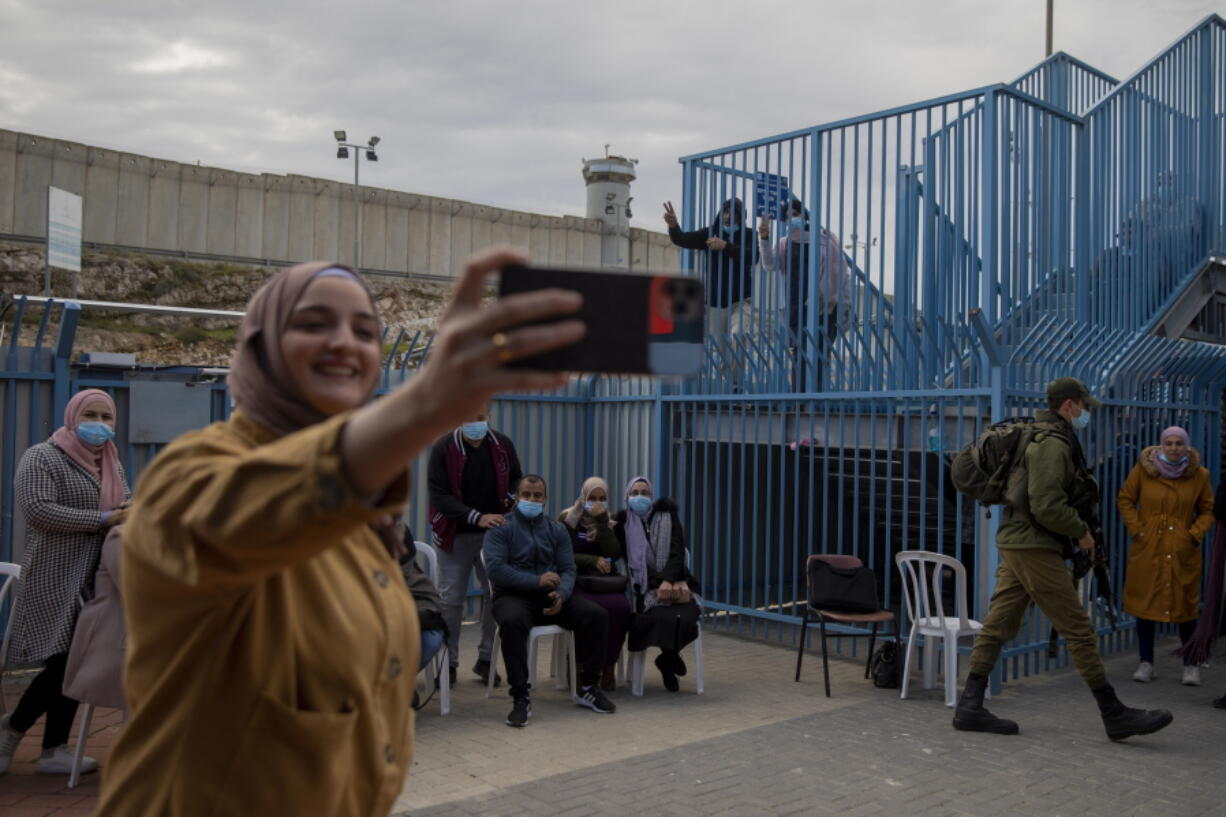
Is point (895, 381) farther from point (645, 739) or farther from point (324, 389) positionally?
point (324, 389)

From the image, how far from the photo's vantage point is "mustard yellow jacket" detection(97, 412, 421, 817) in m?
1.21

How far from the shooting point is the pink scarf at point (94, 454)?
17.8 ft

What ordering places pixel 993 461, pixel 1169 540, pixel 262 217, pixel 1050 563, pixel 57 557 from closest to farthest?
pixel 57 557 → pixel 1050 563 → pixel 993 461 → pixel 1169 540 → pixel 262 217

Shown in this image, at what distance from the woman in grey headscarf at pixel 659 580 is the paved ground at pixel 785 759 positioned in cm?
37

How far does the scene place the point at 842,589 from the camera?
24.5 feet

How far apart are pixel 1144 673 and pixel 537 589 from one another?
4689 mm

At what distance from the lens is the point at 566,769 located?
546 centimetres

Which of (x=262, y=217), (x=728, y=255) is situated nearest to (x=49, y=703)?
(x=728, y=255)

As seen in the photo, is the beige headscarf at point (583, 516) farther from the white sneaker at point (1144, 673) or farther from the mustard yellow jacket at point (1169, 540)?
the white sneaker at point (1144, 673)

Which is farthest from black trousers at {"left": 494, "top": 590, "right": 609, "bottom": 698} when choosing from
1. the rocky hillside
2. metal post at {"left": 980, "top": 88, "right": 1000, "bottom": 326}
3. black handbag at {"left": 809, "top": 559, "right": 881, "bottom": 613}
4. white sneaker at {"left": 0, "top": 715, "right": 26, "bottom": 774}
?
the rocky hillside

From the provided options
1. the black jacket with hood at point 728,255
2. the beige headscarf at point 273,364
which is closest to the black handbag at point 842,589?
the black jacket with hood at point 728,255

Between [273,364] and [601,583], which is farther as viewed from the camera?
[601,583]

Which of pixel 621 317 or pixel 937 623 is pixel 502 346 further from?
pixel 937 623

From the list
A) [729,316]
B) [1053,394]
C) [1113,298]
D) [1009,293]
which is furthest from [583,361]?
[1113,298]
